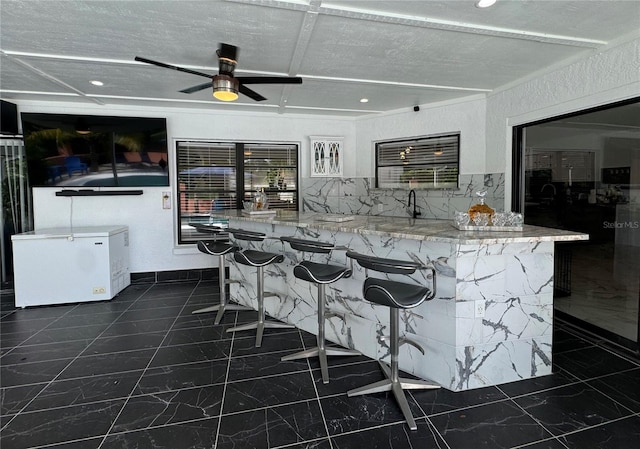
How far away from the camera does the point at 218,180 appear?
5453 mm

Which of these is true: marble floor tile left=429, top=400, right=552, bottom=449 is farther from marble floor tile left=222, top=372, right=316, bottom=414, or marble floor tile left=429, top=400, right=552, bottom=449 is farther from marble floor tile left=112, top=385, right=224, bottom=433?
marble floor tile left=112, top=385, right=224, bottom=433

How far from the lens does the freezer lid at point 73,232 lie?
13.2ft

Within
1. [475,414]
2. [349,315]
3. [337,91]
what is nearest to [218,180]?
[337,91]

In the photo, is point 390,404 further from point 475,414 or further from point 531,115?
point 531,115

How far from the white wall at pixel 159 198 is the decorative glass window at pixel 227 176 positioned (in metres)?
0.16

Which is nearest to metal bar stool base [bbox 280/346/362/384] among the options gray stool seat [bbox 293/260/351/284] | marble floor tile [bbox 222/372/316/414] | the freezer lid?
marble floor tile [bbox 222/372/316/414]

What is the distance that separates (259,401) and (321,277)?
2.91 ft

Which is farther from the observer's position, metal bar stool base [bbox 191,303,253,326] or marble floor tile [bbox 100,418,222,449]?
metal bar stool base [bbox 191,303,253,326]

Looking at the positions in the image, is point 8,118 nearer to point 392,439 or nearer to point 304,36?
point 304,36

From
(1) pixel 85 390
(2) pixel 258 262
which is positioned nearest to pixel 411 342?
(2) pixel 258 262

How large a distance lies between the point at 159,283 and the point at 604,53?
5.70m

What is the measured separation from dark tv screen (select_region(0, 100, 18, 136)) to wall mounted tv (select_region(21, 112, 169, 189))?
0.16 meters

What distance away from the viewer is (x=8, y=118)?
14.5 ft

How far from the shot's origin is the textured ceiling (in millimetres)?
2344
